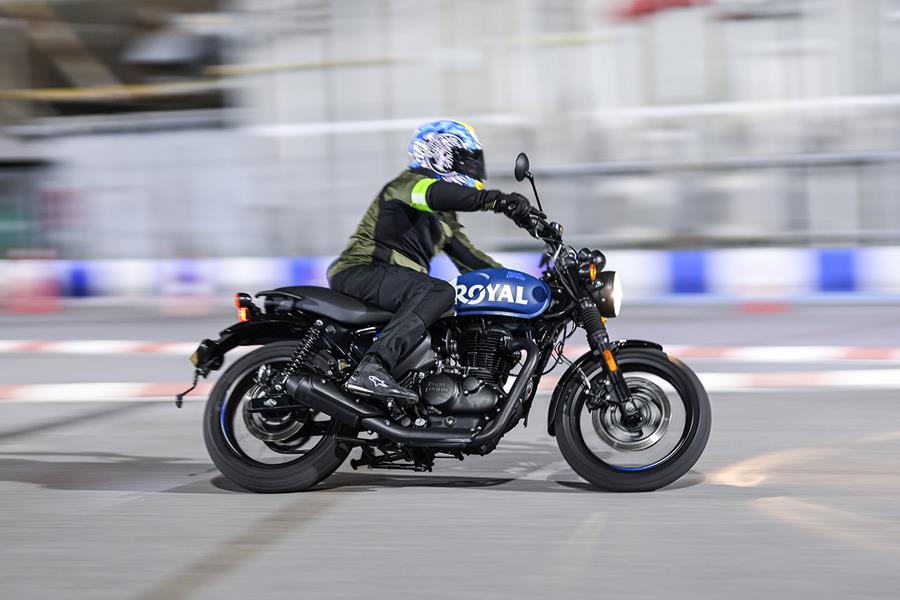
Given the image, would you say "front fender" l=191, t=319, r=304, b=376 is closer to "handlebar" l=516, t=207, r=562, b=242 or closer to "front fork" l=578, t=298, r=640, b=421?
"handlebar" l=516, t=207, r=562, b=242

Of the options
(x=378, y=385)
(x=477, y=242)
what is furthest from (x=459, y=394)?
(x=477, y=242)

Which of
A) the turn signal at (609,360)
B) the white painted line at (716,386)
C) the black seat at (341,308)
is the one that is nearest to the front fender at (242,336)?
the black seat at (341,308)

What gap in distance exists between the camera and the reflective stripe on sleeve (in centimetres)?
610

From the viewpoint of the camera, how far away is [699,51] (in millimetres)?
22328

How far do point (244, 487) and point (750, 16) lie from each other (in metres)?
17.7

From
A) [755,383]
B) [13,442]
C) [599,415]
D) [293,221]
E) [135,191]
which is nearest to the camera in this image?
[599,415]

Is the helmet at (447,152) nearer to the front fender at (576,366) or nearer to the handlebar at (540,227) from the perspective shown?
the handlebar at (540,227)

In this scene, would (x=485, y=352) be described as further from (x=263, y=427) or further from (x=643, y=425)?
(x=263, y=427)

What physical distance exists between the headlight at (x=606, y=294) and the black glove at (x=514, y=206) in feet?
1.91

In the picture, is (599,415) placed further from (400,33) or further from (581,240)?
(400,33)

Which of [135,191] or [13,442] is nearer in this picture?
[13,442]

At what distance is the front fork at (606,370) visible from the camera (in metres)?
6.18

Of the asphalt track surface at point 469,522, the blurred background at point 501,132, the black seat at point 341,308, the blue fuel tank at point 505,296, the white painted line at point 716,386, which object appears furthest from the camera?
the blurred background at point 501,132

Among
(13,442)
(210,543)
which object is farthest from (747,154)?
(210,543)
